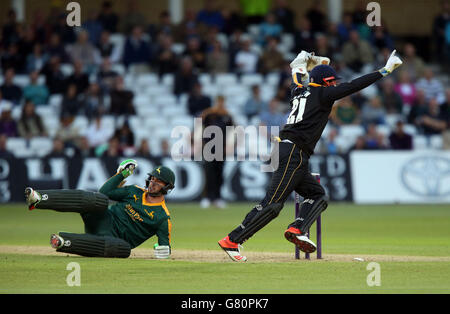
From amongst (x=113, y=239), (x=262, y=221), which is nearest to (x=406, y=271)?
(x=262, y=221)

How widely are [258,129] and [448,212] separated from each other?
16.4 feet

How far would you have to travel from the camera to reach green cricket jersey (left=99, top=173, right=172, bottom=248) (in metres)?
10.4

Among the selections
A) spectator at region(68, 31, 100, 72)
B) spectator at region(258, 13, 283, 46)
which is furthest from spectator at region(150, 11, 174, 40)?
spectator at region(258, 13, 283, 46)

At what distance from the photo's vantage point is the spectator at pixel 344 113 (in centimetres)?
2270

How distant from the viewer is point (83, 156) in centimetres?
2103

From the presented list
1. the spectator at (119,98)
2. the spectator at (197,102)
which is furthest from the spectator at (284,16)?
the spectator at (119,98)

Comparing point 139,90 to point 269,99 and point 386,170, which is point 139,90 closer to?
point 269,99

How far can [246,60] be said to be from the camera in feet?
79.5

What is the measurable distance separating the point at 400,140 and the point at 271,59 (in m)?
4.59

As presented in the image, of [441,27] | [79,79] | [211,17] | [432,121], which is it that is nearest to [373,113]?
[432,121]

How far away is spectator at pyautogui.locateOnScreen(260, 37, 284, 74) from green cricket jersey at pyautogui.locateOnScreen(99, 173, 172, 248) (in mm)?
13963

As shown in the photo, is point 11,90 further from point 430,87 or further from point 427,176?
point 430,87

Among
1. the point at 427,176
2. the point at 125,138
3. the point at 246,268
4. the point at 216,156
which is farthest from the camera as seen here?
the point at 125,138

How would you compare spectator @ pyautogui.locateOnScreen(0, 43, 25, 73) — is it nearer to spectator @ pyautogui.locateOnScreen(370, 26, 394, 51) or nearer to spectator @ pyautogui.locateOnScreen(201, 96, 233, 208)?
spectator @ pyautogui.locateOnScreen(201, 96, 233, 208)
